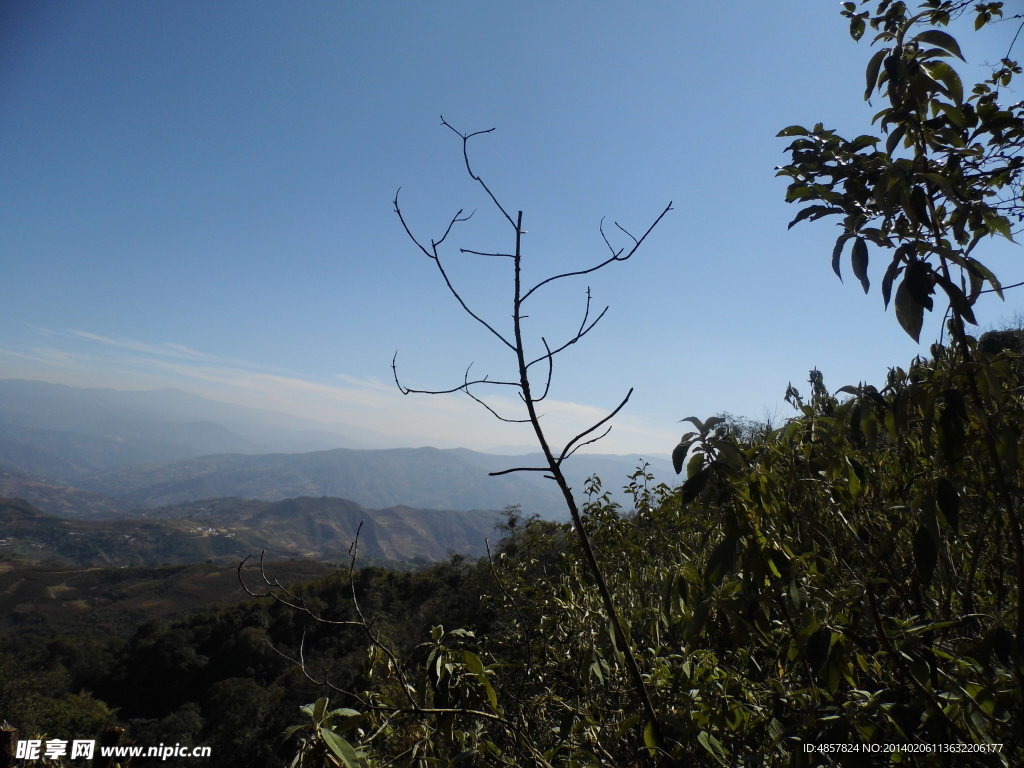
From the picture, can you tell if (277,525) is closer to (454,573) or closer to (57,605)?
(57,605)

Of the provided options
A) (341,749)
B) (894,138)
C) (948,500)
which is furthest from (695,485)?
(894,138)

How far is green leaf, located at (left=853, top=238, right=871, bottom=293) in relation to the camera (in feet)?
4.84

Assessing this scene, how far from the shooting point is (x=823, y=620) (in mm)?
1302

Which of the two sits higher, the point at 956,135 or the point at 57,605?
the point at 956,135

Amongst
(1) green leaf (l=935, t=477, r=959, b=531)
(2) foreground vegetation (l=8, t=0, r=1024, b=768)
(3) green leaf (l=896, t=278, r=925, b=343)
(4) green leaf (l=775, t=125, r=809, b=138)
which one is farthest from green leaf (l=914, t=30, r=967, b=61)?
(1) green leaf (l=935, t=477, r=959, b=531)

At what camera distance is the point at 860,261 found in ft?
4.89

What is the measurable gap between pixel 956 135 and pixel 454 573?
3157 centimetres

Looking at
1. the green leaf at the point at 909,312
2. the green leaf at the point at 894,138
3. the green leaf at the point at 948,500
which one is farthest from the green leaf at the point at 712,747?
the green leaf at the point at 894,138

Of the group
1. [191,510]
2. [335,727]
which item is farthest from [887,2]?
[191,510]

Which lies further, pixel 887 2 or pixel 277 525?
pixel 277 525

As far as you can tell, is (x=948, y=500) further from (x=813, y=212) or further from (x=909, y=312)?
(x=813, y=212)

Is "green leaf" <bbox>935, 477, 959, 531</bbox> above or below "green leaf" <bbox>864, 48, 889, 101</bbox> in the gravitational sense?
below

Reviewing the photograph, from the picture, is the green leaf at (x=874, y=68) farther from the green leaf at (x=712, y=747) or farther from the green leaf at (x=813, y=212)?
the green leaf at (x=712, y=747)

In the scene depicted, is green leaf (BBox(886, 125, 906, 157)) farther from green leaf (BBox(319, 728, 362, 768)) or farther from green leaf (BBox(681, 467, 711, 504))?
green leaf (BBox(319, 728, 362, 768))
